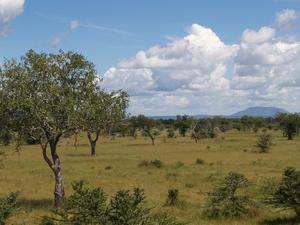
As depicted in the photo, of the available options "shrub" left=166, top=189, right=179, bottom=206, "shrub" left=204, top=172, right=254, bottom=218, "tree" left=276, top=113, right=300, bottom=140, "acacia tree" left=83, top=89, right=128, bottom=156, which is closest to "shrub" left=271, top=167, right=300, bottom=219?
"shrub" left=204, top=172, right=254, bottom=218

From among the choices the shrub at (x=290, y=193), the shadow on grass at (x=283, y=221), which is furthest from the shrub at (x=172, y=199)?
the shrub at (x=290, y=193)

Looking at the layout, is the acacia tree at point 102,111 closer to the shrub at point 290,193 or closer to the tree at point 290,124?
the shrub at point 290,193

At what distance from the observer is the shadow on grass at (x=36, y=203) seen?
28594mm

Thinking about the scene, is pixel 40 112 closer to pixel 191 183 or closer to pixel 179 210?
pixel 179 210

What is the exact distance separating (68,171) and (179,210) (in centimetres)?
2477

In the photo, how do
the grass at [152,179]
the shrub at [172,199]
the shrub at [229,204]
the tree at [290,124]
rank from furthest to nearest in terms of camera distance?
the tree at [290,124] < the shrub at [172,199] < the grass at [152,179] < the shrub at [229,204]

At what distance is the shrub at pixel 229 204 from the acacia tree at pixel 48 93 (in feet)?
27.2

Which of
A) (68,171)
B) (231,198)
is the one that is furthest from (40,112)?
(68,171)

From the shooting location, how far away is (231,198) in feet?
82.2

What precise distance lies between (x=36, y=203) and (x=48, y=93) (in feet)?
24.8

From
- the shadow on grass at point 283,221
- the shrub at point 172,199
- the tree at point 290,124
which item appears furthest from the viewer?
the tree at point 290,124

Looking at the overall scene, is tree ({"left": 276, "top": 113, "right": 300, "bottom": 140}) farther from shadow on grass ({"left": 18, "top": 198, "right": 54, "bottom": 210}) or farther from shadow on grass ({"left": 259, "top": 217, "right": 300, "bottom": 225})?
shadow on grass ({"left": 259, "top": 217, "right": 300, "bottom": 225})

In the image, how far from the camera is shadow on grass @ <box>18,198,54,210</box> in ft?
93.8

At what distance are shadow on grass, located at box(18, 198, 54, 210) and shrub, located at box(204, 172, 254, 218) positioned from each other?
9355mm
